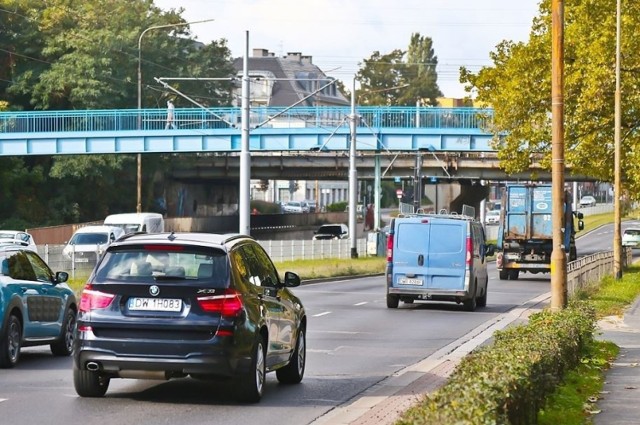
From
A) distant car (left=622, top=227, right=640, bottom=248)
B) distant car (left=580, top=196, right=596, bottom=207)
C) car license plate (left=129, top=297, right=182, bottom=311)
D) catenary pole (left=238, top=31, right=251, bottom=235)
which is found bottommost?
distant car (left=622, top=227, right=640, bottom=248)

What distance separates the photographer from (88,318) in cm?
1309

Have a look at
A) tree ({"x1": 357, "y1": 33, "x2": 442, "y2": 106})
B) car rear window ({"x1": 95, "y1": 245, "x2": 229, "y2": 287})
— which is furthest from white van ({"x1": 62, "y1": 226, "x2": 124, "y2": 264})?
tree ({"x1": 357, "y1": 33, "x2": 442, "y2": 106})

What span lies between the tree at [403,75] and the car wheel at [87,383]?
150 metres

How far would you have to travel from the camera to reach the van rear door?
30.8 meters

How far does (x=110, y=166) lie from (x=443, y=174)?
795 inches

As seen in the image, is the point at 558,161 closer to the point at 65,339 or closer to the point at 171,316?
the point at 65,339

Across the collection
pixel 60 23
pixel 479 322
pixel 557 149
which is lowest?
pixel 479 322

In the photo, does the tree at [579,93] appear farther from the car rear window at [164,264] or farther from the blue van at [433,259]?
the car rear window at [164,264]

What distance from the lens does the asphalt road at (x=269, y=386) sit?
12.5 metres

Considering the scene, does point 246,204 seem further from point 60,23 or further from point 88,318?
point 60,23

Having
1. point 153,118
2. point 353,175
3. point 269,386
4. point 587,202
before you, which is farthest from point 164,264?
point 587,202

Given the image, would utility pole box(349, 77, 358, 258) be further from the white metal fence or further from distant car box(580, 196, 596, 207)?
distant car box(580, 196, 596, 207)

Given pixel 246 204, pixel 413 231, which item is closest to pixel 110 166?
pixel 246 204

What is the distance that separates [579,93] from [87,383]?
3797 cm
